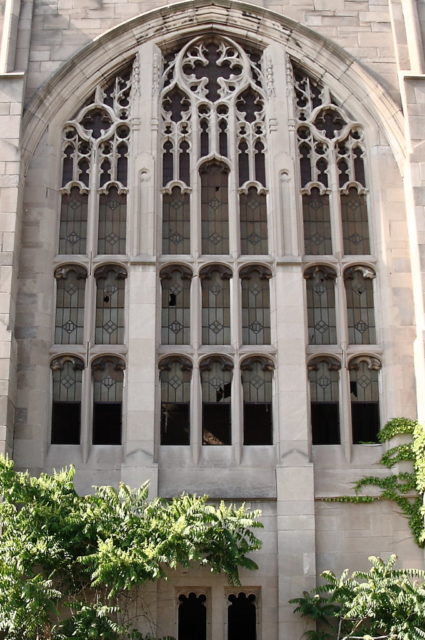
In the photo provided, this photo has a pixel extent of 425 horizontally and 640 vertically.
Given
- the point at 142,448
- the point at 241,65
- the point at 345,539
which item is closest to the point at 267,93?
the point at 241,65

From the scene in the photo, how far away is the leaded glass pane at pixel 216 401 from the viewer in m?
18.5

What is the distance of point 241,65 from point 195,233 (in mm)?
4037

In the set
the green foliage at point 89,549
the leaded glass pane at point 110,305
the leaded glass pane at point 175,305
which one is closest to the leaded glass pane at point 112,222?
the leaded glass pane at point 110,305

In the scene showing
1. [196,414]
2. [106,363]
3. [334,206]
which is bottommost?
[196,414]

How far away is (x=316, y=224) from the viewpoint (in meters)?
20.0

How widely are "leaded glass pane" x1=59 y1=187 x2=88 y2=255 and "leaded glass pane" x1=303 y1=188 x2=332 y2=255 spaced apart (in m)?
4.37

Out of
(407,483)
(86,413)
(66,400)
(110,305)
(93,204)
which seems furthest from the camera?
(93,204)

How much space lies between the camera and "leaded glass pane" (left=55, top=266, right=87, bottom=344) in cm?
1911

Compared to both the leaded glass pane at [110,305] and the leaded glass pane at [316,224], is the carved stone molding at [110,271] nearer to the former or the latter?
the leaded glass pane at [110,305]

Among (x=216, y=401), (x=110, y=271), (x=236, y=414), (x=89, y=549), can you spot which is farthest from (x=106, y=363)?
(x=89, y=549)

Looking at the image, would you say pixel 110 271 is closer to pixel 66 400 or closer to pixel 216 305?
pixel 216 305

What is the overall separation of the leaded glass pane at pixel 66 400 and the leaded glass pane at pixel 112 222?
2379mm

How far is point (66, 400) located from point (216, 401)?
9.12ft

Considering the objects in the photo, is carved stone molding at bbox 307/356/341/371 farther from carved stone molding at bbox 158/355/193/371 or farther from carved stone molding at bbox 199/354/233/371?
carved stone molding at bbox 158/355/193/371
